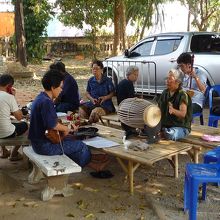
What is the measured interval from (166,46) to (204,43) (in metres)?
0.95

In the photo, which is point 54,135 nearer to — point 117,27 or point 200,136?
point 200,136

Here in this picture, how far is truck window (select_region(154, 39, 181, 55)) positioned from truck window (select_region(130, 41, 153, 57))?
255mm

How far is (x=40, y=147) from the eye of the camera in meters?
4.34

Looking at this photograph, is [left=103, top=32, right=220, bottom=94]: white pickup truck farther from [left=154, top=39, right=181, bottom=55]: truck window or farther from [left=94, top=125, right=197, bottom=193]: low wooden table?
[left=94, top=125, right=197, bottom=193]: low wooden table

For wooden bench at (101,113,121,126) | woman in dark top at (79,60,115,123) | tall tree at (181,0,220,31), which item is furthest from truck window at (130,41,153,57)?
tall tree at (181,0,220,31)

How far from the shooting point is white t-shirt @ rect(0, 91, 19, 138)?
4.96 metres

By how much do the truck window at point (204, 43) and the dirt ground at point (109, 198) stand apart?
4.75 m

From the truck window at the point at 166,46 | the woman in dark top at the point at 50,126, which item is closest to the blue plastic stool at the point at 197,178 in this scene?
the woman in dark top at the point at 50,126

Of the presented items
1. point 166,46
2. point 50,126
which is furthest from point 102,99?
point 166,46

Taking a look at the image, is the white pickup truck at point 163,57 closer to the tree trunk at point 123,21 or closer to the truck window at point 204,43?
the truck window at point 204,43

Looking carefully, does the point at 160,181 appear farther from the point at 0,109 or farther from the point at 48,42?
the point at 48,42

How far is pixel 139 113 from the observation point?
443 centimetres

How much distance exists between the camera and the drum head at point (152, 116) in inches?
169

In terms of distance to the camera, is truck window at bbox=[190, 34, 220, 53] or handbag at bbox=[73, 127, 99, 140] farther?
truck window at bbox=[190, 34, 220, 53]
